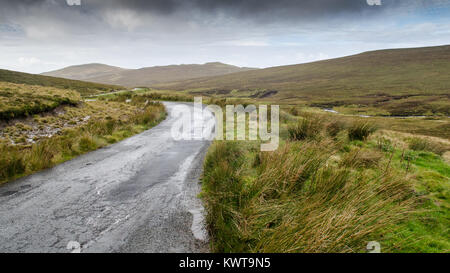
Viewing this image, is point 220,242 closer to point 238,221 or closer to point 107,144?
point 238,221

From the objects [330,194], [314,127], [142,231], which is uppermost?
[314,127]

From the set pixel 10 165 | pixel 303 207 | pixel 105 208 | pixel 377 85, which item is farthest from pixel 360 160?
pixel 377 85

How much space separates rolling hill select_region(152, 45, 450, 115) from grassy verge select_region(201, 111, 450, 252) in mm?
47888

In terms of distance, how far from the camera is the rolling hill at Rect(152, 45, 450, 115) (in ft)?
179

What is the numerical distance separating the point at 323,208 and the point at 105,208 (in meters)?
4.39

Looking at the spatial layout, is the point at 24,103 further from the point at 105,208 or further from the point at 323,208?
the point at 323,208

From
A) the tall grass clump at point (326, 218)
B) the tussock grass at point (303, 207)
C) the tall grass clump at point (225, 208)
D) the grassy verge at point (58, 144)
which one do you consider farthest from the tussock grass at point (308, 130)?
the grassy verge at point (58, 144)

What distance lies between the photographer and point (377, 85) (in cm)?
8331

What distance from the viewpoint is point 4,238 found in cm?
379

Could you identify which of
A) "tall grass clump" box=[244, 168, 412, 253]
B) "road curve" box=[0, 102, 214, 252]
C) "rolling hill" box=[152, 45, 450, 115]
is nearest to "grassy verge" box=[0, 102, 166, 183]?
"road curve" box=[0, 102, 214, 252]

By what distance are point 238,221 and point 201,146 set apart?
7239 mm

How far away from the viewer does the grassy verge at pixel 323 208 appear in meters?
2.73
